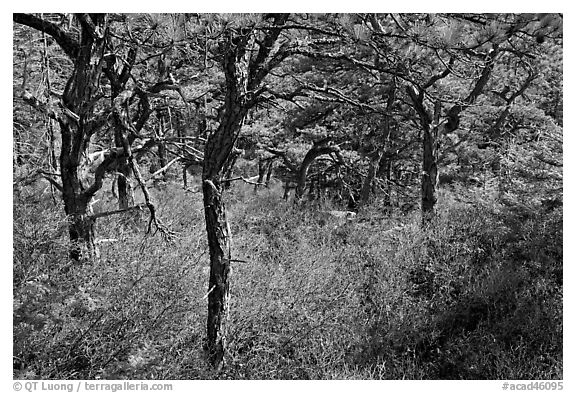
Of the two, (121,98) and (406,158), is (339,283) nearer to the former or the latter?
(121,98)

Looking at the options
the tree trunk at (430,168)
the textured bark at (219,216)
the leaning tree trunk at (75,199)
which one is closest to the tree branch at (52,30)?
the leaning tree trunk at (75,199)

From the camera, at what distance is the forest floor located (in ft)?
14.6

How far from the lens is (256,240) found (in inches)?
329

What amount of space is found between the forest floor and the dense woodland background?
3cm

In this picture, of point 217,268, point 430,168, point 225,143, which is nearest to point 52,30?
point 225,143

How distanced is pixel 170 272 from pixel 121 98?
218 centimetres

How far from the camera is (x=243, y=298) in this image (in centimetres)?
596

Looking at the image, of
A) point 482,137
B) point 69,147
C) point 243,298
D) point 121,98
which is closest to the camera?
point 121,98

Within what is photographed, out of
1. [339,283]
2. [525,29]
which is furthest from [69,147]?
[525,29]

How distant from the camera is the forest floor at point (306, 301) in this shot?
4462 mm

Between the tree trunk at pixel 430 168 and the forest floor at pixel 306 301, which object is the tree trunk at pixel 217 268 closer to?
the forest floor at pixel 306 301

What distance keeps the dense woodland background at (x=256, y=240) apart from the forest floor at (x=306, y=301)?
0.03 meters

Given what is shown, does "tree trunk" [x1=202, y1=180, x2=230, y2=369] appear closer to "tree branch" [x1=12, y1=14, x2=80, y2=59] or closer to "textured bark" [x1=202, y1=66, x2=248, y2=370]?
"textured bark" [x1=202, y1=66, x2=248, y2=370]

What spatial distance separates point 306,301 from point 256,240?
89.0 inches
